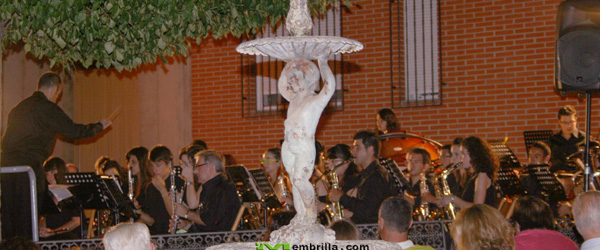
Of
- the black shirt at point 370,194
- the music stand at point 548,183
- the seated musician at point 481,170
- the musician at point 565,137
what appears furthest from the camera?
the musician at point 565,137

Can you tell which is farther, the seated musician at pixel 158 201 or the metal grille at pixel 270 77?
the metal grille at pixel 270 77

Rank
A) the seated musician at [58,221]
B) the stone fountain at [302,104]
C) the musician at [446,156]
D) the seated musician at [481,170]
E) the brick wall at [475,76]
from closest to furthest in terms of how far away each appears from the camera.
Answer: the stone fountain at [302,104] < the seated musician at [481,170] < the seated musician at [58,221] < the musician at [446,156] < the brick wall at [475,76]

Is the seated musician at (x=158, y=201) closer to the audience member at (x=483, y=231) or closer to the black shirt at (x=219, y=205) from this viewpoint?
the black shirt at (x=219, y=205)

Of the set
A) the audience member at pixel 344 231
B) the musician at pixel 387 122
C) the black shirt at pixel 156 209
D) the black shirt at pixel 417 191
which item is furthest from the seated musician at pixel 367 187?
the audience member at pixel 344 231

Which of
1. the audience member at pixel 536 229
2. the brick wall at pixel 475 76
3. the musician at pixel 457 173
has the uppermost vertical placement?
the brick wall at pixel 475 76

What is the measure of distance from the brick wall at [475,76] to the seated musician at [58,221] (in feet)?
12.0

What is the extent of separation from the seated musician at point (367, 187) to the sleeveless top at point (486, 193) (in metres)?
0.73

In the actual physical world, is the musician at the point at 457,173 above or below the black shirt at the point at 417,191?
above

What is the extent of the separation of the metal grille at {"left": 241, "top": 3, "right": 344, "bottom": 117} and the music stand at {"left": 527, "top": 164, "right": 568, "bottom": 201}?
159 inches

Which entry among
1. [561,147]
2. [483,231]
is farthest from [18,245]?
[561,147]

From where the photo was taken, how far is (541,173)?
8.16 m

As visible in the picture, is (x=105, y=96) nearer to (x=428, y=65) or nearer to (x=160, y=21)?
(x=428, y=65)

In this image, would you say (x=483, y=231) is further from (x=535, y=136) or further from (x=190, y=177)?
(x=535, y=136)

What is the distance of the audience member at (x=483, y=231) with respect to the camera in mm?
4812
